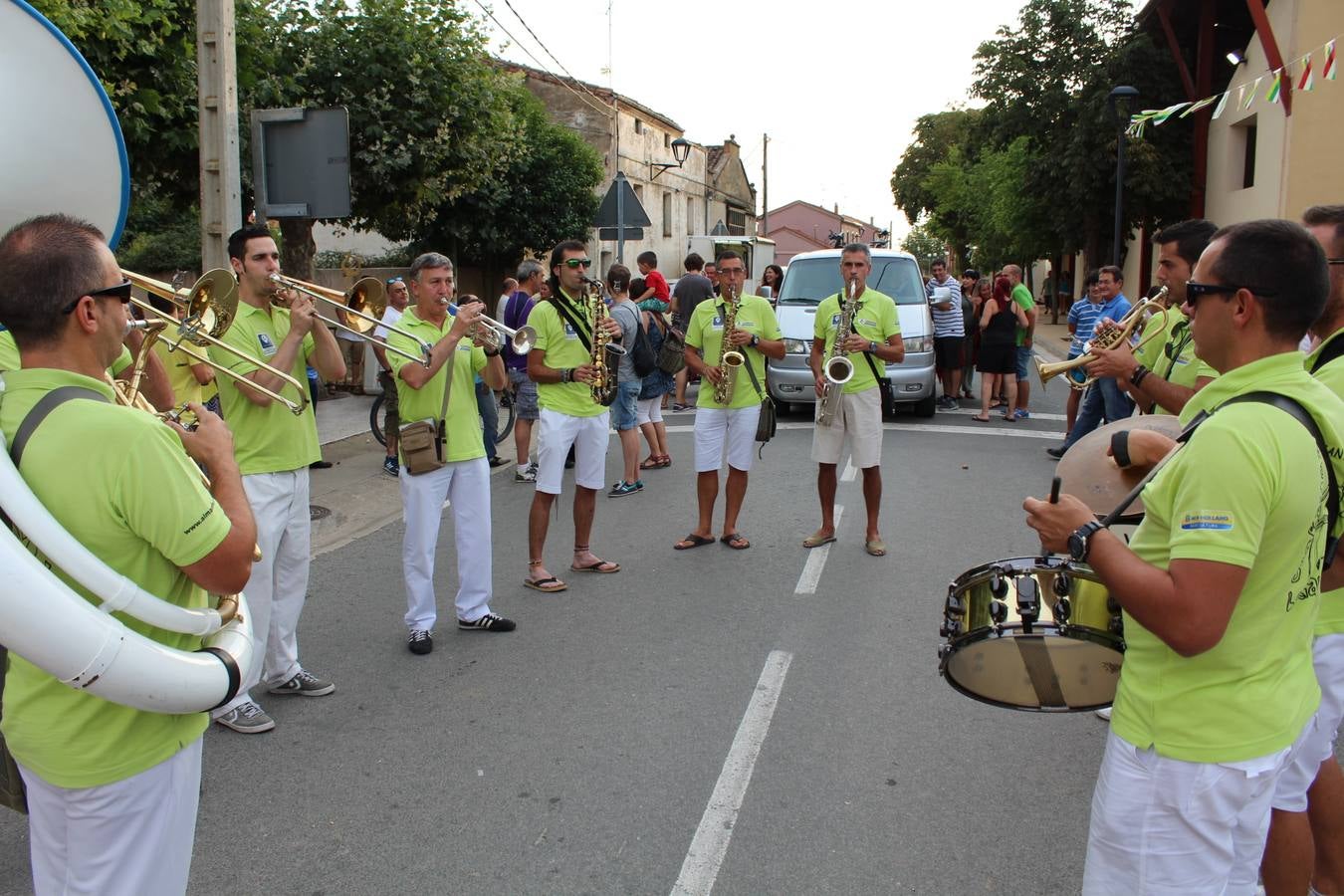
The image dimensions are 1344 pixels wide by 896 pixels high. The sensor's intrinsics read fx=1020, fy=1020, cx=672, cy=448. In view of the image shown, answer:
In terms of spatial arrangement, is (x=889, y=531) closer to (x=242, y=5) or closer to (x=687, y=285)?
(x=687, y=285)

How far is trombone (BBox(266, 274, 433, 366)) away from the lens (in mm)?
4891

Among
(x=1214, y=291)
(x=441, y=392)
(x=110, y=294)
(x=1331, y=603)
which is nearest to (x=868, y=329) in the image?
(x=441, y=392)

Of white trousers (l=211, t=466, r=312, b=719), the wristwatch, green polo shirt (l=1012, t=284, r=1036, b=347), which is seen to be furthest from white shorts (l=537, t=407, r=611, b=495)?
green polo shirt (l=1012, t=284, r=1036, b=347)

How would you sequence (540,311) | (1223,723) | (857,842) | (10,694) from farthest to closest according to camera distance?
(540,311) < (857,842) < (10,694) < (1223,723)

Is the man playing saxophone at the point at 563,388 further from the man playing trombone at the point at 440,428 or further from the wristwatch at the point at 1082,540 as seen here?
the wristwatch at the point at 1082,540

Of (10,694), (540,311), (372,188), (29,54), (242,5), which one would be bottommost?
(10,694)

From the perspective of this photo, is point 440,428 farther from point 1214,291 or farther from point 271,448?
point 1214,291

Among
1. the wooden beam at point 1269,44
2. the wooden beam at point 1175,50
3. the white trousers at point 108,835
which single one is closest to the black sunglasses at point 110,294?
the white trousers at point 108,835

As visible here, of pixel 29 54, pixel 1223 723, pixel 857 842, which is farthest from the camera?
pixel 857 842

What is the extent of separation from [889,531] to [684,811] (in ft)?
13.9

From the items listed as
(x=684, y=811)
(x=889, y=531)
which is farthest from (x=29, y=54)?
(x=889, y=531)

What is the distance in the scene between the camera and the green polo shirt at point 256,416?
4434 millimetres

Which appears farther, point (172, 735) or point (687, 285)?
point (687, 285)

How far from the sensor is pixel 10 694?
215cm
